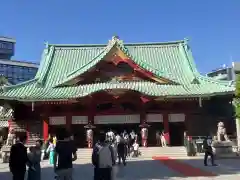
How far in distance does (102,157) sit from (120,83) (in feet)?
62.9

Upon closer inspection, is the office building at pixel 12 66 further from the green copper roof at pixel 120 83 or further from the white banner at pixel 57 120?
the white banner at pixel 57 120

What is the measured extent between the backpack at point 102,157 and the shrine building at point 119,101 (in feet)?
55.6

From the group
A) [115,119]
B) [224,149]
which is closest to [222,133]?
[224,149]

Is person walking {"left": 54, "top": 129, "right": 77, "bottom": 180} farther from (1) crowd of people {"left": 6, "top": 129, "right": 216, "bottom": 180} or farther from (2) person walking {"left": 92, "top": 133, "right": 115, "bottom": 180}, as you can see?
(2) person walking {"left": 92, "top": 133, "right": 115, "bottom": 180}

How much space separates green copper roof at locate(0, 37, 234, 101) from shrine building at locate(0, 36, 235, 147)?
0.26 feet

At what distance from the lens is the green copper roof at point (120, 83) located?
26156mm

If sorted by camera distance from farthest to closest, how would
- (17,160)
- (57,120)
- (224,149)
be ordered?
(57,120) → (224,149) → (17,160)

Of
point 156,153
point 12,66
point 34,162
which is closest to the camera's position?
point 34,162

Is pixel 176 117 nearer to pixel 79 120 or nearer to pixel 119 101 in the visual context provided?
pixel 119 101

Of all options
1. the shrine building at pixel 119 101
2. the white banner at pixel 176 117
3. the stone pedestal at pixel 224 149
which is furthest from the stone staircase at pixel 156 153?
the white banner at pixel 176 117

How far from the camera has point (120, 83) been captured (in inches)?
1074

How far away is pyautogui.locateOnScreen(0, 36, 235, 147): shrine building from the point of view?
2588 centimetres

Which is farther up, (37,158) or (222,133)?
(222,133)

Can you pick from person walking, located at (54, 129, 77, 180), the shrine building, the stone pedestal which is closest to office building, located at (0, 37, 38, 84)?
the shrine building
